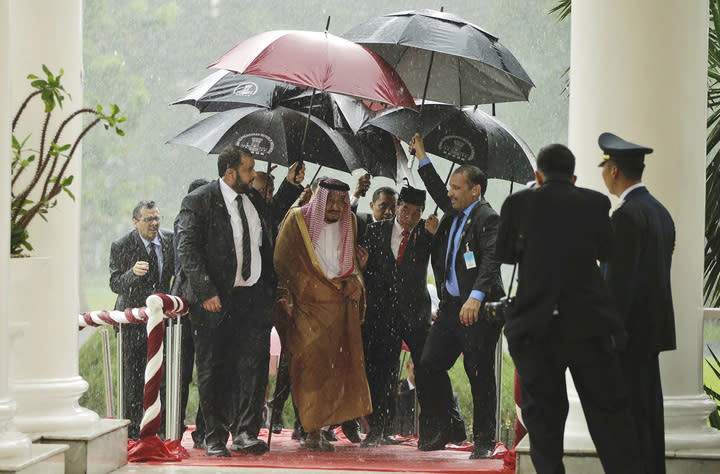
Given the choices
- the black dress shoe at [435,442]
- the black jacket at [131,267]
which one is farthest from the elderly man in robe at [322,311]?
the black jacket at [131,267]

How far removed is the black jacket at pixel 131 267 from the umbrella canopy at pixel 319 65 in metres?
2.00

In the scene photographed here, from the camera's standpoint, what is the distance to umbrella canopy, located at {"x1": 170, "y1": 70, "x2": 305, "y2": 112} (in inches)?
308

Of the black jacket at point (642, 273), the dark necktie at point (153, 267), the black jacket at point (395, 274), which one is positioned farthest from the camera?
the dark necktie at point (153, 267)

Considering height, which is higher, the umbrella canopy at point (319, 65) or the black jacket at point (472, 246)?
the umbrella canopy at point (319, 65)

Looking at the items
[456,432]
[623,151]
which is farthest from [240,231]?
[623,151]

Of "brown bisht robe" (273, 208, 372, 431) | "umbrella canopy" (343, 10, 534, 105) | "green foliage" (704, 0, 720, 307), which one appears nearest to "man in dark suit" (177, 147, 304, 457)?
"brown bisht robe" (273, 208, 372, 431)

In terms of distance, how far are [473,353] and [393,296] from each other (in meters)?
0.82

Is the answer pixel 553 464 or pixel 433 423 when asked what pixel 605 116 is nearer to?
pixel 553 464

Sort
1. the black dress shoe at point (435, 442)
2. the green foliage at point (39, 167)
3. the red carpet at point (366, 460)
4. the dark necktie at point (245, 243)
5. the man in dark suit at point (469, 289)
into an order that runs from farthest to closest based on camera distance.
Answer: the black dress shoe at point (435, 442) → the dark necktie at point (245, 243) → the man in dark suit at point (469, 289) → the red carpet at point (366, 460) → the green foliage at point (39, 167)

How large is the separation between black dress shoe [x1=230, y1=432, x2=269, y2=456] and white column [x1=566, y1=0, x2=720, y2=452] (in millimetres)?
2172

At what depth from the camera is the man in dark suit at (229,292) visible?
22.9 feet

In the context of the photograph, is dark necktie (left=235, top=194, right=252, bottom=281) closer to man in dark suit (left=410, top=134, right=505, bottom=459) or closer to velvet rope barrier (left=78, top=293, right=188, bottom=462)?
velvet rope barrier (left=78, top=293, right=188, bottom=462)

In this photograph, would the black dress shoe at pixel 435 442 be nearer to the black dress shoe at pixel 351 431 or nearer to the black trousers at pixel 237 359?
the black dress shoe at pixel 351 431

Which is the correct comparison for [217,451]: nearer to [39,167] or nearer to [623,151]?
[39,167]
